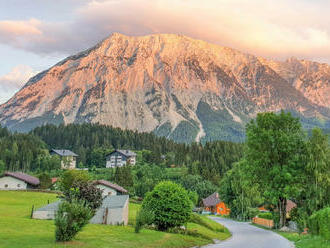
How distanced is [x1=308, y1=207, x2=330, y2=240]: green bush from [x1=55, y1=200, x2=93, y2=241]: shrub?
22639mm

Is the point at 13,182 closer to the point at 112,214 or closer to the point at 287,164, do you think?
the point at 112,214

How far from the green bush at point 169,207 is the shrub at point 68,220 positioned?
14.6m

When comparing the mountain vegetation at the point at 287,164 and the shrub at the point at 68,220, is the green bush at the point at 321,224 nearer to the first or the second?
the mountain vegetation at the point at 287,164

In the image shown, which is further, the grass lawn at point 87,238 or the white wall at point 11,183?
the white wall at point 11,183

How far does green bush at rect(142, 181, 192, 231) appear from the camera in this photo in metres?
46.0

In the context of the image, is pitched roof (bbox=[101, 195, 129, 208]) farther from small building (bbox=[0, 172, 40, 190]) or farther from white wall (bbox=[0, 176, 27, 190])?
white wall (bbox=[0, 176, 27, 190])

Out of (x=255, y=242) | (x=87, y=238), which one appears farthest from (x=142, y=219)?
(x=255, y=242)

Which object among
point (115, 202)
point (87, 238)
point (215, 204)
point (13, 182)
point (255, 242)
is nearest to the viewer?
point (87, 238)

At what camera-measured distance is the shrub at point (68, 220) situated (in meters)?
31.0

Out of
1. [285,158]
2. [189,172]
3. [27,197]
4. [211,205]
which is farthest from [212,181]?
[285,158]

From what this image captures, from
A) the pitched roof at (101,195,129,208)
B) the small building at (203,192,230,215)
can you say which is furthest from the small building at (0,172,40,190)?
the pitched roof at (101,195,129,208)

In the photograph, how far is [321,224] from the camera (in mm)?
36281

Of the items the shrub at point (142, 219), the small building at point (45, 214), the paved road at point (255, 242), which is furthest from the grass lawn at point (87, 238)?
the small building at point (45, 214)

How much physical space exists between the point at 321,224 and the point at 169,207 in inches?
707
